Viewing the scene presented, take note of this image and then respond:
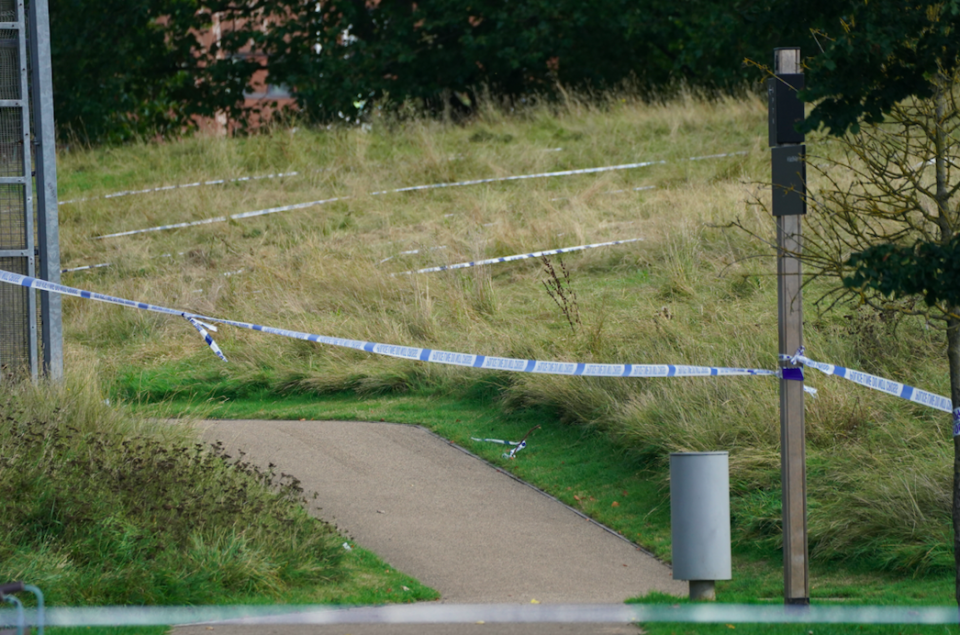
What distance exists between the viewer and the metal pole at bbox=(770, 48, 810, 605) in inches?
215

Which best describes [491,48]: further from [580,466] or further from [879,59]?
[879,59]

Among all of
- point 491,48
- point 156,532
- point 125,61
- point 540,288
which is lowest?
point 156,532

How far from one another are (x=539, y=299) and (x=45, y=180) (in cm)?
555

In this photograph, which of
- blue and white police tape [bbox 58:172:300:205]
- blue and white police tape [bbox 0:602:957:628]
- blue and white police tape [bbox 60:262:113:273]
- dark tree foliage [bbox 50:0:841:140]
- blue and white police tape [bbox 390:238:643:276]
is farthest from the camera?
dark tree foliage [bbox 50:0:841:140]

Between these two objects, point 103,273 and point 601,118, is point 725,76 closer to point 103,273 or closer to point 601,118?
point 601,118

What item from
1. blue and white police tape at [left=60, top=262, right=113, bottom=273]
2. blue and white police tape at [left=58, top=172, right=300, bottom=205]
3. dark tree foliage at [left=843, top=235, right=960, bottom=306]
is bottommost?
dark tree foliage at [left=843, top=235, right=960, bottom=306]

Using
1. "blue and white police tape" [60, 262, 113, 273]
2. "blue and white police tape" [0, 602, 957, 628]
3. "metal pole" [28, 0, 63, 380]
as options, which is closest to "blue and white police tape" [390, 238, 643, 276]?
"blue and white police tape" [60, 262, 113, 273]

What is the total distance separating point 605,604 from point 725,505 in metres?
0.84

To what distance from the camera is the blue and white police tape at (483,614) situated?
207 inches

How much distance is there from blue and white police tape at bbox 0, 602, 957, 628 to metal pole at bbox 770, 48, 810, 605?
238 millimetres

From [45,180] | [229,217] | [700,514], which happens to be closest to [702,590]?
[700,514]

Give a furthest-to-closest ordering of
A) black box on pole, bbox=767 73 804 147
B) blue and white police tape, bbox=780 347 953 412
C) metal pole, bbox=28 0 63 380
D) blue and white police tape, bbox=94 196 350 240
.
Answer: blue and white police tape, bbox=94 196 350 240 < metal pole, bbox=28 0 63 380 < blue and white police tape, bbox=780 347 953 412 < black box on pole, bbox=767 73 804 147

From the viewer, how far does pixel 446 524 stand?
23.8 ft

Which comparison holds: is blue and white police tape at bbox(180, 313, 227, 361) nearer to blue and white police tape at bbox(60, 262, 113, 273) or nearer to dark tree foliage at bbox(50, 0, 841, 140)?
blue and white police tape at bbox(60, 262, 113, 273)
